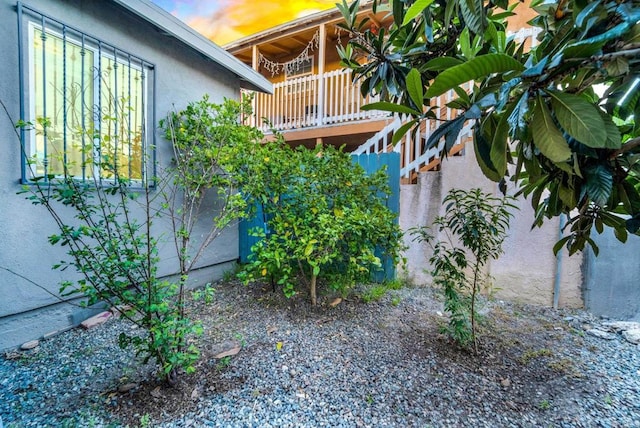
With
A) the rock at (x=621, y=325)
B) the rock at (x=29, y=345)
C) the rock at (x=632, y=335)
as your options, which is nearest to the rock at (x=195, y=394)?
the rock at (x=29, y=345)

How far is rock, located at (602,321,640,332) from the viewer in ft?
9.26

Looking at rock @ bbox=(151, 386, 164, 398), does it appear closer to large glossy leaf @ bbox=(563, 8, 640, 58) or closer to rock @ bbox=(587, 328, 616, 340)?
large glossy leaf @ bbox=(563, 8, 640, 58)

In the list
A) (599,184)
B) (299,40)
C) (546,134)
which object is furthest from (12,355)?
(299,40)

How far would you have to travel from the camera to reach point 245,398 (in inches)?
72.2

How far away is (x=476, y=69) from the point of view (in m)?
0.84

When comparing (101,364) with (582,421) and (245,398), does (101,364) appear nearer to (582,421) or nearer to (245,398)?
(245,398)

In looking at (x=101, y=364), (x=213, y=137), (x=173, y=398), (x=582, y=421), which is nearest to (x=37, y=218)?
(x=101, y=364)

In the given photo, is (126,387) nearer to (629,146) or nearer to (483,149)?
(483,149)

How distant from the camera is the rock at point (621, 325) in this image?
2822 mm

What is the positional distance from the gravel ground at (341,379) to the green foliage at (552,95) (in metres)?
1.14

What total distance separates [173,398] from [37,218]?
1.99m

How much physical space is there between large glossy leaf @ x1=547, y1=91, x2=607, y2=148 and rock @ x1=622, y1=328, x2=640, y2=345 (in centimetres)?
307

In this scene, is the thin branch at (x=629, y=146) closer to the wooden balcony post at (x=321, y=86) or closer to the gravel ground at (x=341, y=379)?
the gravel ground at (x=341, y=379)

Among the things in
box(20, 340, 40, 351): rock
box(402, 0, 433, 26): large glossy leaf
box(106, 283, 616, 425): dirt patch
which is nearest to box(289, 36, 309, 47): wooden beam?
box(106, 283, 616, 425): dirt patch
